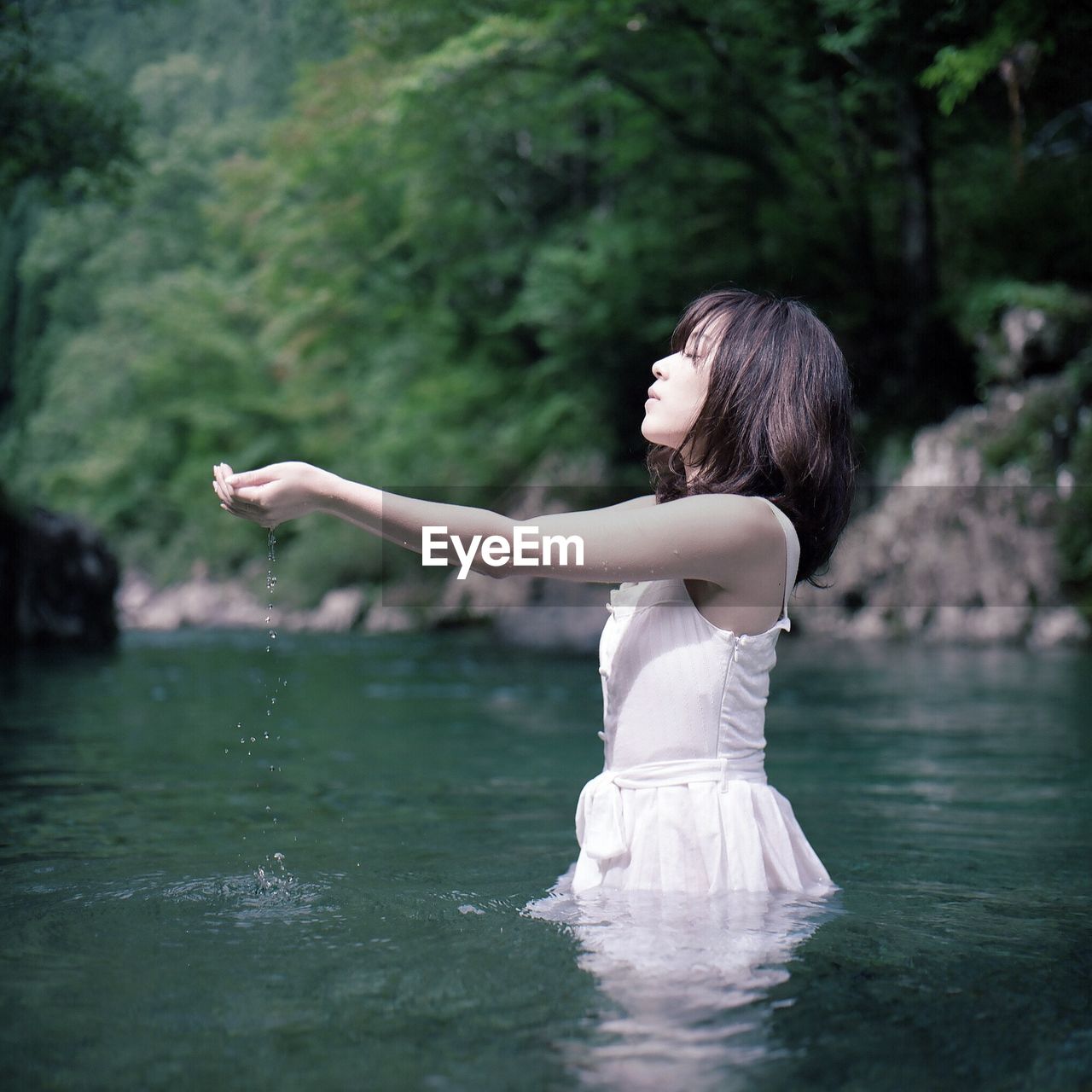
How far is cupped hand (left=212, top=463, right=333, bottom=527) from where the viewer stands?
209 cm

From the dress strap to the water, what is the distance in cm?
55

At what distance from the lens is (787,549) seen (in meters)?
2.31

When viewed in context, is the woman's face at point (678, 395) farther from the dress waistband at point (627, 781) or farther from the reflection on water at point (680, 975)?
the reflection on water at point (680, 975)

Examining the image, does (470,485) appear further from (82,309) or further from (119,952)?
(119,952)

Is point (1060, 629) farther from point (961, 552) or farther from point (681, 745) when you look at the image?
point (681, 745)

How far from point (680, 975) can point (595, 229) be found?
19.2 metres

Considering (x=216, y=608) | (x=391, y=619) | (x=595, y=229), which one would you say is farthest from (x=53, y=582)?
(x=216, y=608)

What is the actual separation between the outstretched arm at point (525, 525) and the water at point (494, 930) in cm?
62

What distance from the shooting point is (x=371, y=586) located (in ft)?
92.2

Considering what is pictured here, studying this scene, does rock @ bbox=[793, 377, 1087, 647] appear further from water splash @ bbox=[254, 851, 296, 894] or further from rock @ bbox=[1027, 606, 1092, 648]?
water splash @ bbox=[254, 851, 296, 894]

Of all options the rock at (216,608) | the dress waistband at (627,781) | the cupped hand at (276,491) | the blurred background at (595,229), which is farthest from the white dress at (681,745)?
the rock at (216,608)

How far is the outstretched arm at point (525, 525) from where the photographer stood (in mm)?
2090

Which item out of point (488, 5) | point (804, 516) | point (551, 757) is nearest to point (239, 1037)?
point (804, 516)

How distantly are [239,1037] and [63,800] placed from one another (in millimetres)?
3100
